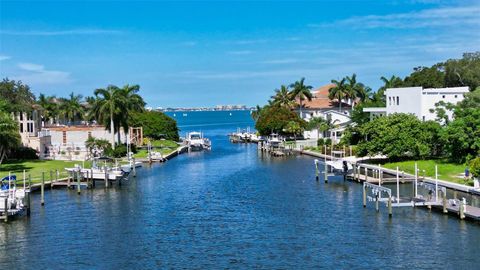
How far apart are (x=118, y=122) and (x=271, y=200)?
53347 mm

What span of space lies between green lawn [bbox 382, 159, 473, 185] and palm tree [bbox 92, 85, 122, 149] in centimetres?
4697

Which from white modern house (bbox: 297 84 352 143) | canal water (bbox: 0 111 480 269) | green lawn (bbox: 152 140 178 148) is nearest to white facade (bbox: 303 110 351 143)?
white modern house (bbox: 297 84 352 143)

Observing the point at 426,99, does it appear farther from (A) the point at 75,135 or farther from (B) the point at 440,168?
(A) the point at 75,135

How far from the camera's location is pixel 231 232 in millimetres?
49000

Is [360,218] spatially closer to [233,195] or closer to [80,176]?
[233,195]

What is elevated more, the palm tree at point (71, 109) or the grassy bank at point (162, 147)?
the palm tree at point (71, 109)

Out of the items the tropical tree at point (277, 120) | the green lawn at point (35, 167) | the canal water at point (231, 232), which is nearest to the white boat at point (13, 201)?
the canal water at point (231, 232)

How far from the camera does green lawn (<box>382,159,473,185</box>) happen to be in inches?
2707

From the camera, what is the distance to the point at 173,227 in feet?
168

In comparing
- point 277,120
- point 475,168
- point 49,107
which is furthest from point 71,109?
point 475,168

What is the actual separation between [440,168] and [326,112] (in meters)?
74.8

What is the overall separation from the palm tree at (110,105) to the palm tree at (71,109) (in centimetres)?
6146

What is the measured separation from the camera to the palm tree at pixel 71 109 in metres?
169

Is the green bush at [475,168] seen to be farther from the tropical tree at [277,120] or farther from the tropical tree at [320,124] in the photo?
the tropical tree at [277,120]
